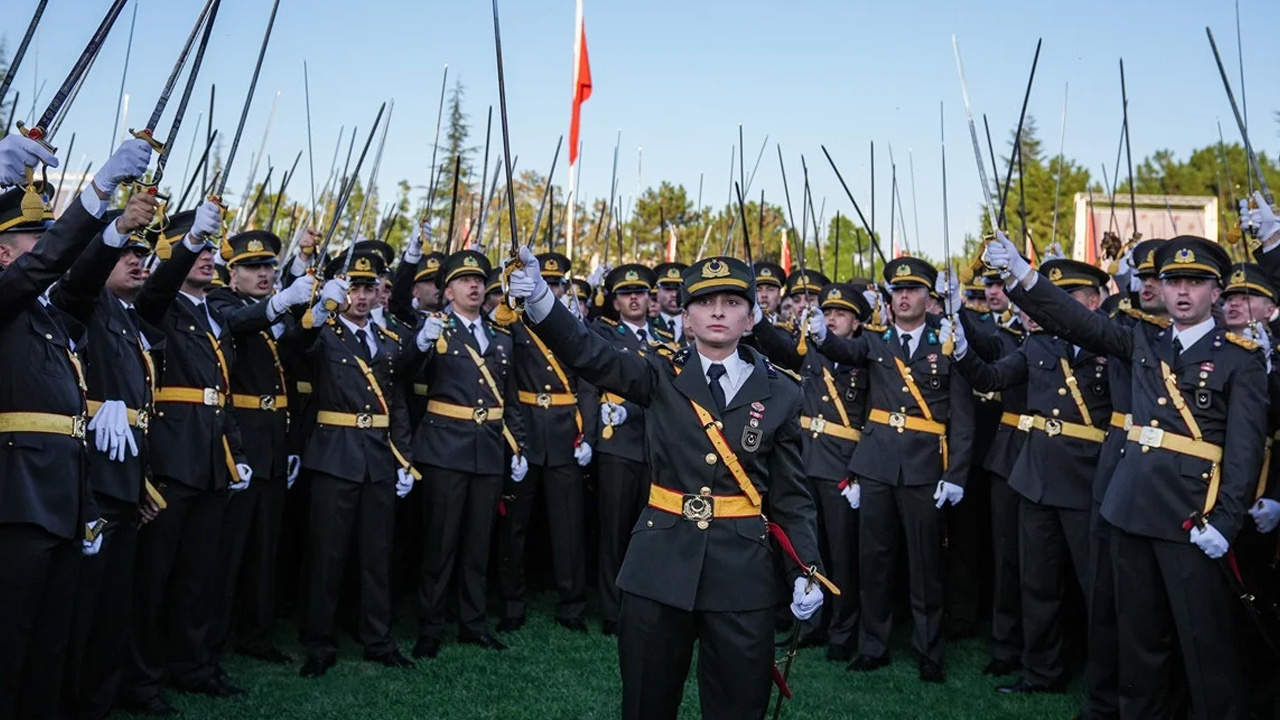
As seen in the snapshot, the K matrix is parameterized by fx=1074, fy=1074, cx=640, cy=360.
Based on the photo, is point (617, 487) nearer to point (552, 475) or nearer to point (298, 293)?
point (552, 475)

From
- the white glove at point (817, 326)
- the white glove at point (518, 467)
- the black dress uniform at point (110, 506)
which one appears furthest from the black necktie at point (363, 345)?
the white glove at point (817, 326)

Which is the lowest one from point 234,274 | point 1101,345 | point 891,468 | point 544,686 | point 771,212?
point 544,686

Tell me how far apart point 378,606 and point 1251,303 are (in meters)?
5.82

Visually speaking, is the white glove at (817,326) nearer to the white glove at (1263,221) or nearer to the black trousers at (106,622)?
the white glove at (1263,221)

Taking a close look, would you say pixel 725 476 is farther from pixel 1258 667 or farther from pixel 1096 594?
pixel 1258 667

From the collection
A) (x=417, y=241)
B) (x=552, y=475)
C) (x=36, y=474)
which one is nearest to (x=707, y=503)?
(x=36, y=474)

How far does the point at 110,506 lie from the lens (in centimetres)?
521

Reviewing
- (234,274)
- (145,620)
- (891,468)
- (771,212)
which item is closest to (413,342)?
(234,274)

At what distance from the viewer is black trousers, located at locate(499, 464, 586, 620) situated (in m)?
8.36

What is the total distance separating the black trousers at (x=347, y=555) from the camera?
6.95 meters

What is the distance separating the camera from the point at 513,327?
28.2 feet

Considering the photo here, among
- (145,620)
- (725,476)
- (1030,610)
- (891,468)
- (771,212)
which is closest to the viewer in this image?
(725,476)

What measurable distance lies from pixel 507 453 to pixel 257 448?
6.78 feet

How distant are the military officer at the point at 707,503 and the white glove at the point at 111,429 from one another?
92.7 inches
